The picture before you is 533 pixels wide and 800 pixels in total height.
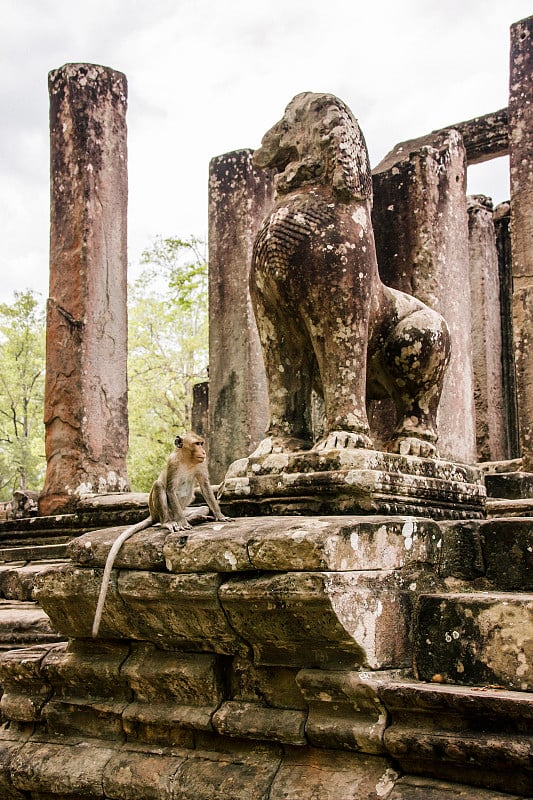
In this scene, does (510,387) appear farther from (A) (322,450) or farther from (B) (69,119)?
(A) (322,450)

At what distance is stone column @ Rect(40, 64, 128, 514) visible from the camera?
769 centimetres

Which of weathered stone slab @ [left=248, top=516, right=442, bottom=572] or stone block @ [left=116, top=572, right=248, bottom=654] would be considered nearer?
weathered stone slab @ [left=248, top=516, right=442, bottom=572]

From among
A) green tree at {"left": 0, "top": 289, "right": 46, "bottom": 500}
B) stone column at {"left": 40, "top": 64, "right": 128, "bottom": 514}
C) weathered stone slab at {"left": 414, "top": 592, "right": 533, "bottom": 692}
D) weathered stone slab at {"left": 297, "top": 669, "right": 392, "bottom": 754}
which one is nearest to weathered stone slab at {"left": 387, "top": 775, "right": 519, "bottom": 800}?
weathered stone slab at {"left": 297, "top": 669, "right": 392, "bottom": 754}

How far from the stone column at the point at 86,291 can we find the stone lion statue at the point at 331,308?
3.29m

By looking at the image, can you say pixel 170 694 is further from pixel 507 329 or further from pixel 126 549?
pixel 507 329

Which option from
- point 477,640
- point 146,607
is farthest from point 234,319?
point 477,640

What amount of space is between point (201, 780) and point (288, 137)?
3114 mm

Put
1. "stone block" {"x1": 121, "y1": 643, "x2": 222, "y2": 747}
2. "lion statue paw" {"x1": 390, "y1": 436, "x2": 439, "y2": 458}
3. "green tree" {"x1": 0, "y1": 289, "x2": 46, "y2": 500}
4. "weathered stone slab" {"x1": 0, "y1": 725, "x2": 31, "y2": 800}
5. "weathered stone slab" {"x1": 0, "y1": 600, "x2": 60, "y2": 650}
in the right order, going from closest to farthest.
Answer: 1. "stone block" {"x1": 121, "y1": 643, "x2": 222, "y2": 747}
2. "weathered stone slab" {"x1": 0, "y1": 725, "x2": 31, "y2": 800}
3. "lion statue paw" {"x1": 390, "y1": 436, "x2": 439, "y2": 458}
4. "weathered stone slab" {"x1": 0, "y1": 600, "x2": 60, "y2": 650}
5. "green tree" {"x1": 0, "y1": 289, "x2": 46, "y2": 500}

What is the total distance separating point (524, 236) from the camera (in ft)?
25.8

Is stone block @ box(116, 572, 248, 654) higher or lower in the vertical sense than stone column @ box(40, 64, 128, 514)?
lower

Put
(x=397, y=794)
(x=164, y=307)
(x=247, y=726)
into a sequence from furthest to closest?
(x=164, y=307) → (x=247, y=726) → (x=397, y=794)

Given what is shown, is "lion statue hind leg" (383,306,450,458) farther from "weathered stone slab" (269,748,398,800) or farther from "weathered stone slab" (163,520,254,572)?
"weathered stone slab" (269,748,398,800)

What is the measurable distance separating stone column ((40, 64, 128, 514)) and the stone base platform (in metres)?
3.42

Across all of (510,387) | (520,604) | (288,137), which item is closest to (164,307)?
(510,387)
